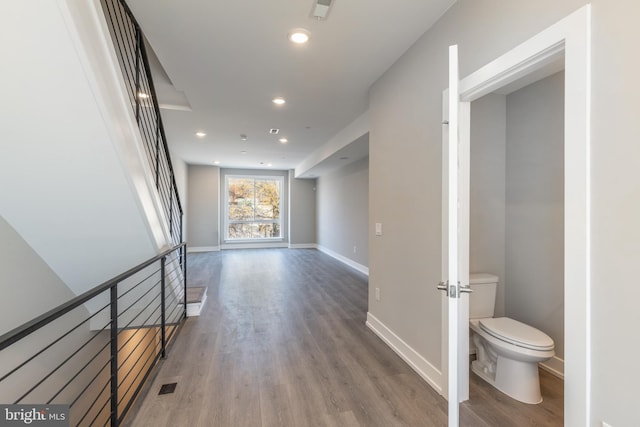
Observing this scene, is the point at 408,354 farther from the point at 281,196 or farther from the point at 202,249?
the point at 281,196

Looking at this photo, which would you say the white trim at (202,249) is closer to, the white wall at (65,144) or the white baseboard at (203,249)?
the white baseboard at (203,249)

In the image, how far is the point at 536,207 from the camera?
8.28ft

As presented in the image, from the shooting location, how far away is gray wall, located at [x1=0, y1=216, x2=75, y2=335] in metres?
1.97

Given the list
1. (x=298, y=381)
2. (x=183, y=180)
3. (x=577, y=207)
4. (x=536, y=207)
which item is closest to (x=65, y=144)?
(x=298, y=381)

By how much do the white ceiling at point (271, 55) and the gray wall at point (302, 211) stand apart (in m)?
4.89

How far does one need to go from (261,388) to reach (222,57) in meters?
2.74

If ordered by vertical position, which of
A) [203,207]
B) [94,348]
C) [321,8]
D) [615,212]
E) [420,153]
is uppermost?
[321,8]

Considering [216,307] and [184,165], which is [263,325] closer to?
[216,307]

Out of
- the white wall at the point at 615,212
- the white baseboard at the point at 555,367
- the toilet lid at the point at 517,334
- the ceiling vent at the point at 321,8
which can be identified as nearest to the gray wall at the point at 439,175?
the white wall at the point at 615,212

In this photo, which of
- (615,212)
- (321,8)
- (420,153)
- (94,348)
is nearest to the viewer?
(615,212)

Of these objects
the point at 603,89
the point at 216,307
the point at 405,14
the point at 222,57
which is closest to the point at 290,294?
the point at 216,307

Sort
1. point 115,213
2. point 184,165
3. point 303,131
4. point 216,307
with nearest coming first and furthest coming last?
1. point 115,213
2. point 216,307
3. point 303,131
4. point 184,165

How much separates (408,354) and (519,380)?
78 centimetres

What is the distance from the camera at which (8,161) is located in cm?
159
